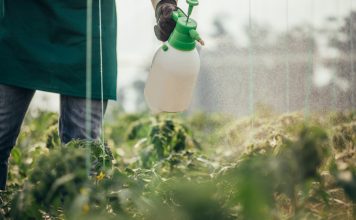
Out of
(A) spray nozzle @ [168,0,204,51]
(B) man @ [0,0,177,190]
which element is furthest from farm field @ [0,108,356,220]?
(A) spray nozzle @ [168,0,204,51]

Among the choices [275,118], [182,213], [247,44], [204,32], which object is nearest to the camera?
[182,213]

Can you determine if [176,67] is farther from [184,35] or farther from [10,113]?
[10,113]

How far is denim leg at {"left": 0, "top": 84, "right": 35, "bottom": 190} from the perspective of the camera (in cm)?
202

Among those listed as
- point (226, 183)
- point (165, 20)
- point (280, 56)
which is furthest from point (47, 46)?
point (280, 56)

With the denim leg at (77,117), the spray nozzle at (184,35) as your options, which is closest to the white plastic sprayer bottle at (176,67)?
the spray nozzle at (184,35)

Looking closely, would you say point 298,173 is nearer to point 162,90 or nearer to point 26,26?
point 162,90

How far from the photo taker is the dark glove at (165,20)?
6.67 ft

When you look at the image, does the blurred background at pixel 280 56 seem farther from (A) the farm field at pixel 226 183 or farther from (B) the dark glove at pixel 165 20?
(B) the dark glove at pixel 165 20

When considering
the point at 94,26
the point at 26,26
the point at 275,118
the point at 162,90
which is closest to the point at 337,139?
the point at 275,118

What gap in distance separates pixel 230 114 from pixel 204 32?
27.8 inches

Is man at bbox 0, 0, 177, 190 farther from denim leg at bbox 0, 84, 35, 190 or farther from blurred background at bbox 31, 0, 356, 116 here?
blurred background at bbox 31, 0, 356, 116

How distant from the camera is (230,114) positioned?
266cm

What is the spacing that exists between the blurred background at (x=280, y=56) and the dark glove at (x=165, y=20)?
32 centimetres

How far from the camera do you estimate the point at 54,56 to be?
2.02 meters
